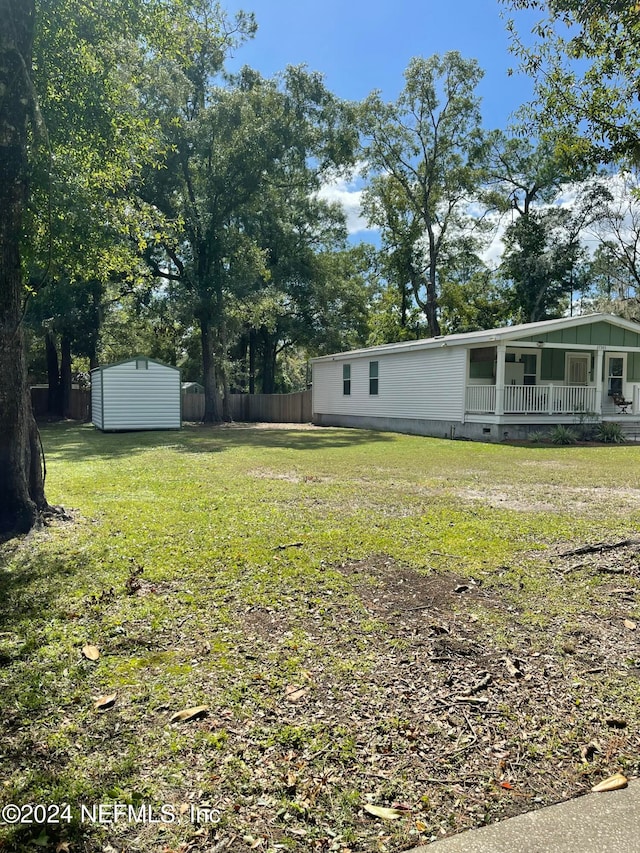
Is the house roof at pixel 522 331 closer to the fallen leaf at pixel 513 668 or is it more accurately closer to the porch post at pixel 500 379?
the porch post at pixel 500 379

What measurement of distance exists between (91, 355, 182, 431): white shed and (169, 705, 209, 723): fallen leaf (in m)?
16.8

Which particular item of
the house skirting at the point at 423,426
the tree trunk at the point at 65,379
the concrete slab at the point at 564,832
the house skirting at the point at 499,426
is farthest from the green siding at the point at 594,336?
the tree trunk at the point at 65,379

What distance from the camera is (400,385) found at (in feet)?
65.3

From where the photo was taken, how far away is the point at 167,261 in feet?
77.7

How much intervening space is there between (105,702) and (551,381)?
18040 millimetres

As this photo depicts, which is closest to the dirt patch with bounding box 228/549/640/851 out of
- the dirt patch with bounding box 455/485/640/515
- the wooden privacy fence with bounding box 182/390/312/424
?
the dirt patch with bounding box 455/485/640/515

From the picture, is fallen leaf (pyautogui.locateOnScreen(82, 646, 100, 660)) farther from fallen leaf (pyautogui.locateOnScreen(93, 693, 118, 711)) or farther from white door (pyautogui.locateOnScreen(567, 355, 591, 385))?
white door (pyautogui.locateOnScreen(567, 355, 591, 385))

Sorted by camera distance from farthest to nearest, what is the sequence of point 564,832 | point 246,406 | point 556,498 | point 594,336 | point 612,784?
1. point 246,406
2. point 594,336
3. point 556,498
4. point 612,784
5. point 564,832

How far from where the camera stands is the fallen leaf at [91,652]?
294cm

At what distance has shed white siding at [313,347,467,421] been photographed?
56.7 ft

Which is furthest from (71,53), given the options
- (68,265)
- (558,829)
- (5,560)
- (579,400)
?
(579,400)

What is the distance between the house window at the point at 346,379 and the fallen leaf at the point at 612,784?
21.4 m

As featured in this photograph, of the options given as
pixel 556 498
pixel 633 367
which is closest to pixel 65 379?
pixel 633 367

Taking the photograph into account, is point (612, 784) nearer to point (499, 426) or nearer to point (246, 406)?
point (499, 426)
